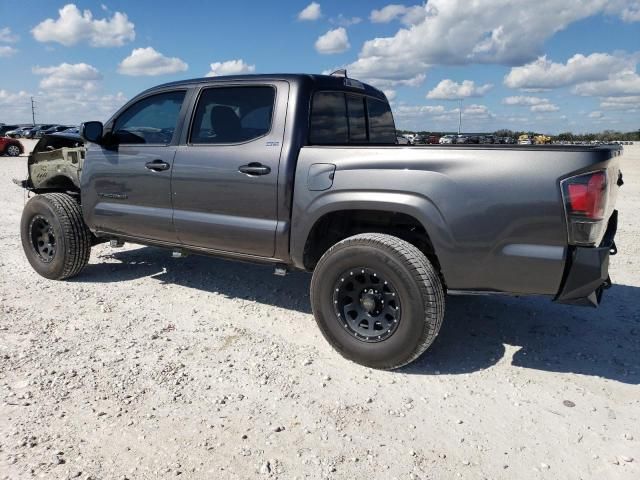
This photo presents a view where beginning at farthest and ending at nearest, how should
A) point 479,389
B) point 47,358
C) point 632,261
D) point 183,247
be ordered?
point 632,261, point 183,247, point 47,358, point 479,389

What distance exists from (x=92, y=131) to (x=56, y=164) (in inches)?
43.7

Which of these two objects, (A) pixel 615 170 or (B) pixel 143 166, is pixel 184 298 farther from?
(A) pixel 615 170

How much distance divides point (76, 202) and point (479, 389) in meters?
4.17

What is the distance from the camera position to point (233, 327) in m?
3.87

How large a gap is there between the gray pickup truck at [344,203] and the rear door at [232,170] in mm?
12

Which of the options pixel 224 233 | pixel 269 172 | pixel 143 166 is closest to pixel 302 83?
pixel 269 172

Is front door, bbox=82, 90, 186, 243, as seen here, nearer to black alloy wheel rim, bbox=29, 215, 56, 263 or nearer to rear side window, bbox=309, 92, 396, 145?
black alloy wheel rim, bbox=29, 215, 56, 263

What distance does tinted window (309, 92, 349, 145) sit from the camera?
364 cm

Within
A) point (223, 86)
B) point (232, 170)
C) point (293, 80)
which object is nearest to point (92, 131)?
point (223, 86)

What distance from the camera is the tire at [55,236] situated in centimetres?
477

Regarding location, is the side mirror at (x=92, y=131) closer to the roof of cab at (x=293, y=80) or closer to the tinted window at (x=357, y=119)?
the roof of cab at (x=293, y=80)

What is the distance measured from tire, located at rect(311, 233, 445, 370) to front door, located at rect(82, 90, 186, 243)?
162 centimetres

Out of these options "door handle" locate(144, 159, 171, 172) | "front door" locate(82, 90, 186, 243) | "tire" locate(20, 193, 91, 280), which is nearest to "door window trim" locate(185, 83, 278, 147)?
"front door" locate(82, 90, 186, 243)

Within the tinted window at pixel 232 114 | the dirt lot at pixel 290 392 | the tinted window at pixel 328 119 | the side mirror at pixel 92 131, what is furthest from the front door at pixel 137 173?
the tinted window at pixel 328 119
